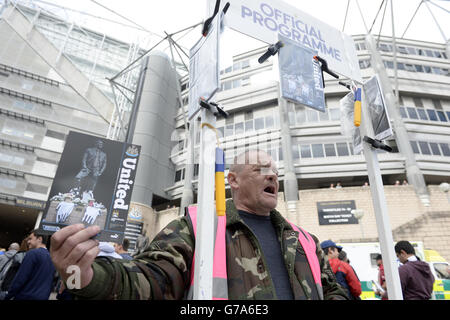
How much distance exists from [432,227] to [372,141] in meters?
17.8

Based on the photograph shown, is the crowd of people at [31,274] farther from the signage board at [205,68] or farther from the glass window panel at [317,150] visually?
the glass window panel at [317,150]

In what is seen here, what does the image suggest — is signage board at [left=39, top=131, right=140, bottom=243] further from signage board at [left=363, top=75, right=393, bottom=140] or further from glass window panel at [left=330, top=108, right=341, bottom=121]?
glass window panel at [left=330, top=108, right=341, bottom=121]

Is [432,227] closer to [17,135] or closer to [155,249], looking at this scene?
[155,249]

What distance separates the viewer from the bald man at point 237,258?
0.86m

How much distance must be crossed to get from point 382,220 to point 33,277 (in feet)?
15.0

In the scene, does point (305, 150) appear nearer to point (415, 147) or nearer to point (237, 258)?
point (415, 147)

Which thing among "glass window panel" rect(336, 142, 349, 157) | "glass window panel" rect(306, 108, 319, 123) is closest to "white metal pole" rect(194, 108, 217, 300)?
"glass window panel" rect(336, 142, 349, 157)

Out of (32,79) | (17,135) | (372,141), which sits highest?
(32,79)

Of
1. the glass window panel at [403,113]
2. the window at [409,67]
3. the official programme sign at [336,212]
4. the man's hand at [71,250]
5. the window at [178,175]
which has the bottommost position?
the man's hand at [71,250]

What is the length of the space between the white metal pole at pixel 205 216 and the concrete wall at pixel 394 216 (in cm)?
1676

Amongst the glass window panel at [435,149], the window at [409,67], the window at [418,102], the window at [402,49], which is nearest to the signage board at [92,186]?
the glass window panel at [435,149]

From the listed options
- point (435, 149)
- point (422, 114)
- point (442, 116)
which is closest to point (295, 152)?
point (435, 149)
